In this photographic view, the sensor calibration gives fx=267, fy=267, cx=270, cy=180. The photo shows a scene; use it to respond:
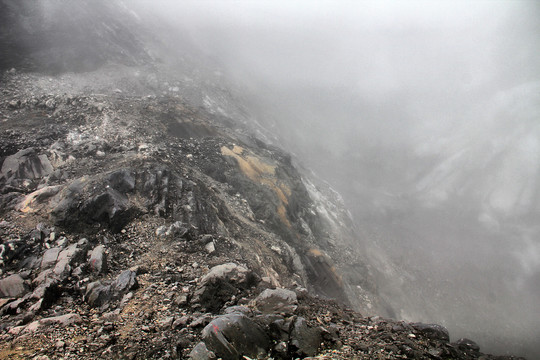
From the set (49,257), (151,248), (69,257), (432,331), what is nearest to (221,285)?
(151,248)

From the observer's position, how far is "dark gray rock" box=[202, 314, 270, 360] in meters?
5.96

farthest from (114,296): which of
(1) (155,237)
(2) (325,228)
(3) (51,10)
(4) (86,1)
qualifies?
(4) (86,1)

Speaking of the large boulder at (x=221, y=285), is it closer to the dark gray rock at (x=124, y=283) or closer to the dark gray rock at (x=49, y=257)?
the dark gray rock at (x=124, y=283)

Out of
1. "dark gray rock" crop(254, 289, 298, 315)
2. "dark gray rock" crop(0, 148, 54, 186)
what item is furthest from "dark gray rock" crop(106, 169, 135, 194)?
"dark gray rock" crop(254, 289, 298, 315)

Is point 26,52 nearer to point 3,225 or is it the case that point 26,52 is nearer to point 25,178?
point 25,178

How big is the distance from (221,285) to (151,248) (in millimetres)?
3491

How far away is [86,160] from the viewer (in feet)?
46.4

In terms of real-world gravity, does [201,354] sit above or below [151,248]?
above

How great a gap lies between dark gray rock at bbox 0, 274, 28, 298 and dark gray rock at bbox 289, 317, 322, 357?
7678 mm

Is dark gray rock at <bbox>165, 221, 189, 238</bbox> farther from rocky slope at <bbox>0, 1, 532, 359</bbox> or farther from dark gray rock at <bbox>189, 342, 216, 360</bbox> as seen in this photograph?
dark gray rock at <bbox>189, 342, 216, 360</bbox>

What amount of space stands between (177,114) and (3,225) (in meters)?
15.4

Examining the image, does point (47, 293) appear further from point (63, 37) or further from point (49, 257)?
point (63, 37)

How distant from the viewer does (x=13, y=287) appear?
757cm

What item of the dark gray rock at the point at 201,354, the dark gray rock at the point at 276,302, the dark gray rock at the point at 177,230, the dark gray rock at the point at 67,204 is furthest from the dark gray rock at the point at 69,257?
the dark gray rock at the point at 276,302
